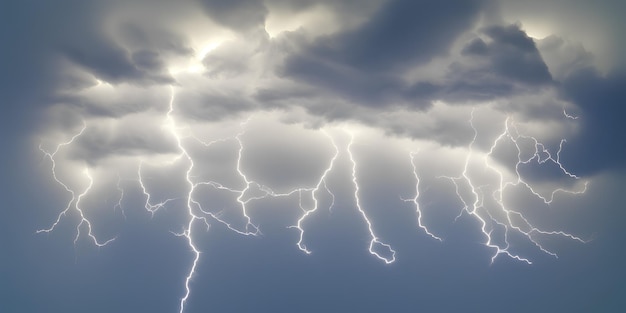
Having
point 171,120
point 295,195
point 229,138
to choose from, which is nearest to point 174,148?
point 171,120

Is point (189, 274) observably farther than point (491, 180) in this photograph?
No

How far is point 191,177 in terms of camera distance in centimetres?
1089

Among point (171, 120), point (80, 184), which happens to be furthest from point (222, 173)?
point (80, 184)

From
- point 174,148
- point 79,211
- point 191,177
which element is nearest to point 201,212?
point 191,177

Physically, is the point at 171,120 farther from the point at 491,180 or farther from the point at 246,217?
the point at 491,180

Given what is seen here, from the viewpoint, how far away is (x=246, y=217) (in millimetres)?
10734

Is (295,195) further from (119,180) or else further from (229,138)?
(119,180)

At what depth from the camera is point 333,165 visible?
36.9 ft

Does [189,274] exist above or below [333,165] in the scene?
below

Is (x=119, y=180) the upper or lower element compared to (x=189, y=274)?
upper

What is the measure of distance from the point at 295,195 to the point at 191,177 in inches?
104

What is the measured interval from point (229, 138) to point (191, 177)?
1361 millimetres

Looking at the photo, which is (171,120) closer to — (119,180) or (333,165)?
(119,180)

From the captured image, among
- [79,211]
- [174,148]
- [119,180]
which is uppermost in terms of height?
[174,148]
